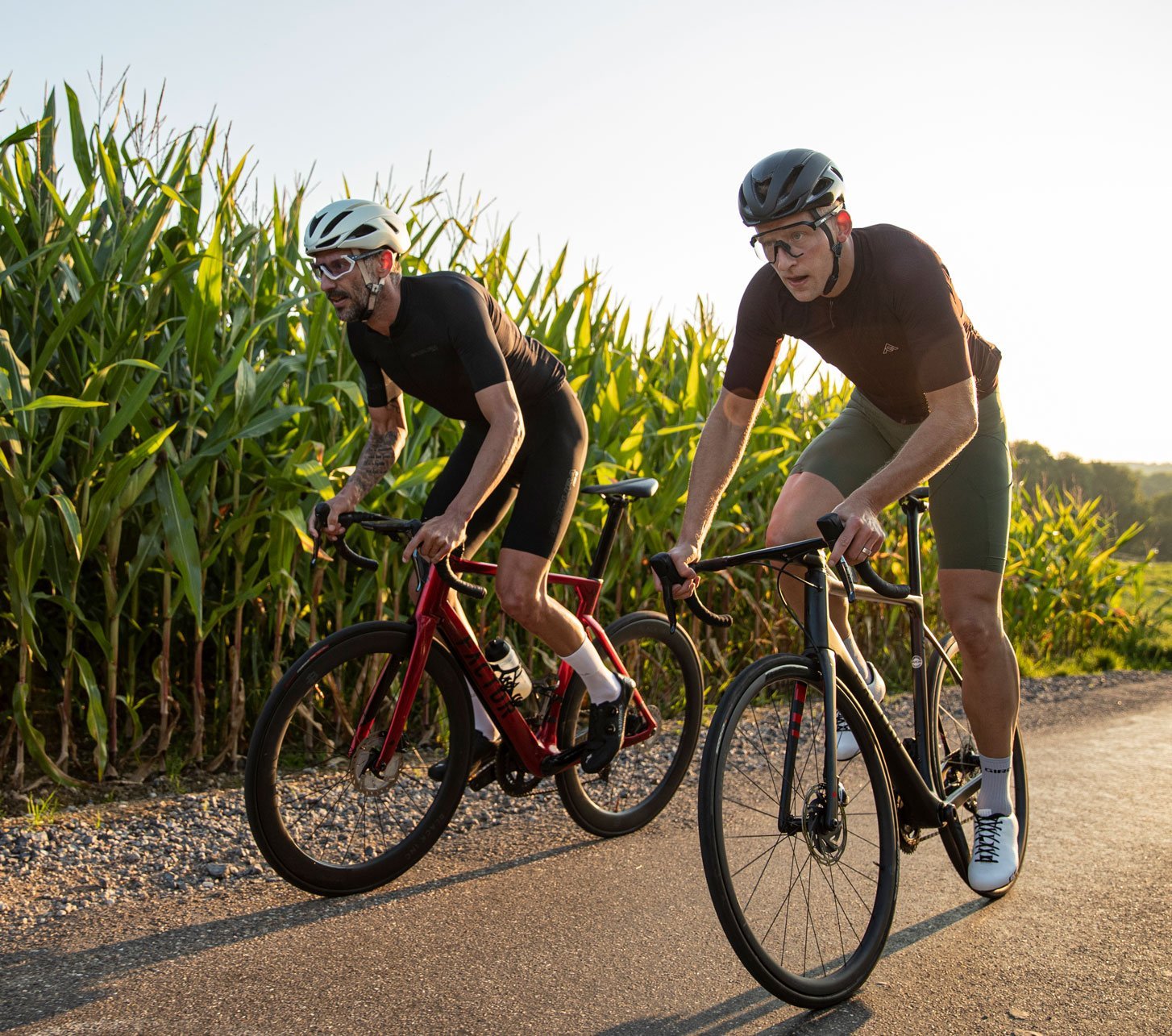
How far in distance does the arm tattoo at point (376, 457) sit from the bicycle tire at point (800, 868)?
1.65m

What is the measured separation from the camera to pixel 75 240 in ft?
13.9

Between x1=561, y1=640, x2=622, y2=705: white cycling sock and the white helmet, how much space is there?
155 cm

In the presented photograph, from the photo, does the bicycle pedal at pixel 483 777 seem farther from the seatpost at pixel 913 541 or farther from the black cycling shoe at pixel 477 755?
the seatpost at pixel 913 541

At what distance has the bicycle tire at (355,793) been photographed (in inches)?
135

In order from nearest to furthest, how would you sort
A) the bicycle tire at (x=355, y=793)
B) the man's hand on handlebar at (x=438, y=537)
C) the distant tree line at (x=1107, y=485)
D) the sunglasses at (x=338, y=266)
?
the bicycle tire at (x=355, y=793) → the man's hand on handlebar at (x=438, y=537) → the sunglasses at (x=338, y=266) → the distant tree line at (x=1107, y=485)

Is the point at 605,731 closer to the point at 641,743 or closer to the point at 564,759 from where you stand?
the point at 564,759

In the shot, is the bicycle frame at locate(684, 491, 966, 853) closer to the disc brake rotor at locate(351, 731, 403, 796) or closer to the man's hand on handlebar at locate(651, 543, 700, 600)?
→ the man's hand on handlebar at locate(651, 543, 700, 600)

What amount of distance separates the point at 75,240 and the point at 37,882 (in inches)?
89.6

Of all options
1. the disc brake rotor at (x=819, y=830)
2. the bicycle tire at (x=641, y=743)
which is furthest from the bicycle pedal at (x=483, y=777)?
the disc brake rotor at (x=819, y=830)

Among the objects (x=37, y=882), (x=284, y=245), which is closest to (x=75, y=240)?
(x=284, y=245)

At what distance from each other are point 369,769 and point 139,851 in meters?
0.83

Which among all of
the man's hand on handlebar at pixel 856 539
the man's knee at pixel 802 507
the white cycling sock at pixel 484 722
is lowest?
the white cycling sock at pixel 484 722

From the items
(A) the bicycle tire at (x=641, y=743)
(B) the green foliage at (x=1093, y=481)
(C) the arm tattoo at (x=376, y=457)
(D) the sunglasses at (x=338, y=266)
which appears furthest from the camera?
(B) the green foliage at (x=1093, y=481)

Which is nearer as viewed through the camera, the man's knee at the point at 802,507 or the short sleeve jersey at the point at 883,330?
the short sleeve jersey at the point at 883,330
